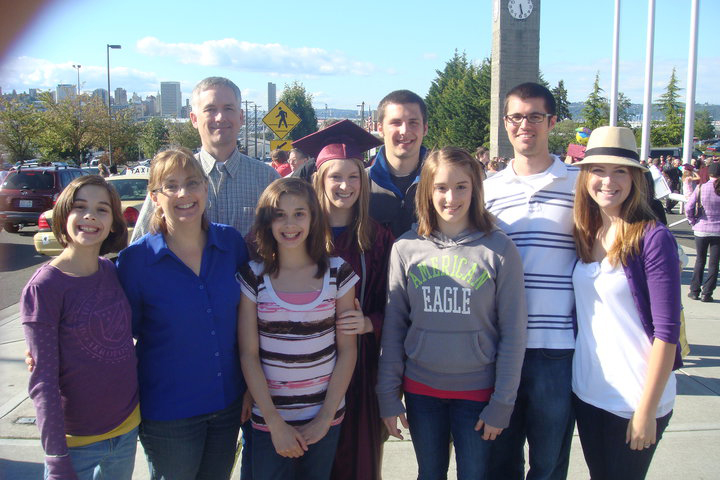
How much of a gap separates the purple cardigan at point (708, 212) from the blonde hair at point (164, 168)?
787 cm

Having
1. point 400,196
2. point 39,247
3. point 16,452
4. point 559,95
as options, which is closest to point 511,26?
point 39,247

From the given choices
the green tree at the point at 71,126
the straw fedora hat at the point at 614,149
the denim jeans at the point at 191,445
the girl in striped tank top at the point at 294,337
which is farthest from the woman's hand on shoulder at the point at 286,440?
the green tree at the point at 71,126

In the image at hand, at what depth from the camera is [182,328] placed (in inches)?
87.8

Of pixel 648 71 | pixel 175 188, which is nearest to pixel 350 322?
pixel 175 188

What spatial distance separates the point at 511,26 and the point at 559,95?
36850mm

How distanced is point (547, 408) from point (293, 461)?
46.5 inches

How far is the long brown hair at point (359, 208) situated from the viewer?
105 inches

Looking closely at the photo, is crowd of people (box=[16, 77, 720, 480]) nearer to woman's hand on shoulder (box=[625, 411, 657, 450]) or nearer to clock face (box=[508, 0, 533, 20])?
woman's hand on shoulder (box=[625, 411, 657, 450])

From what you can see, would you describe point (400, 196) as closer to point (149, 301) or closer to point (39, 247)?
point (149, 301)

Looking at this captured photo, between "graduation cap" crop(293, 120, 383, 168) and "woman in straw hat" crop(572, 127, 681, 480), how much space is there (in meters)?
1.16

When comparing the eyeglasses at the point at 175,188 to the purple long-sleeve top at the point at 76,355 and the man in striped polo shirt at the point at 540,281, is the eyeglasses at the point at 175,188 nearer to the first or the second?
the purple long-sleeve top at the point at 76,355

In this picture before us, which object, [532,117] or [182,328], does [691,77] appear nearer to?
[532,117]

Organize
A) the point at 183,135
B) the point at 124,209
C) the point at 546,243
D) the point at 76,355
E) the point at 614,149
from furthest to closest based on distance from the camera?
the point at 183,135
the point at 124,209
the point at 546,243
the point at 614,149
the point at 76,355

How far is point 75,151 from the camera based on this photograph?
3039 cm
